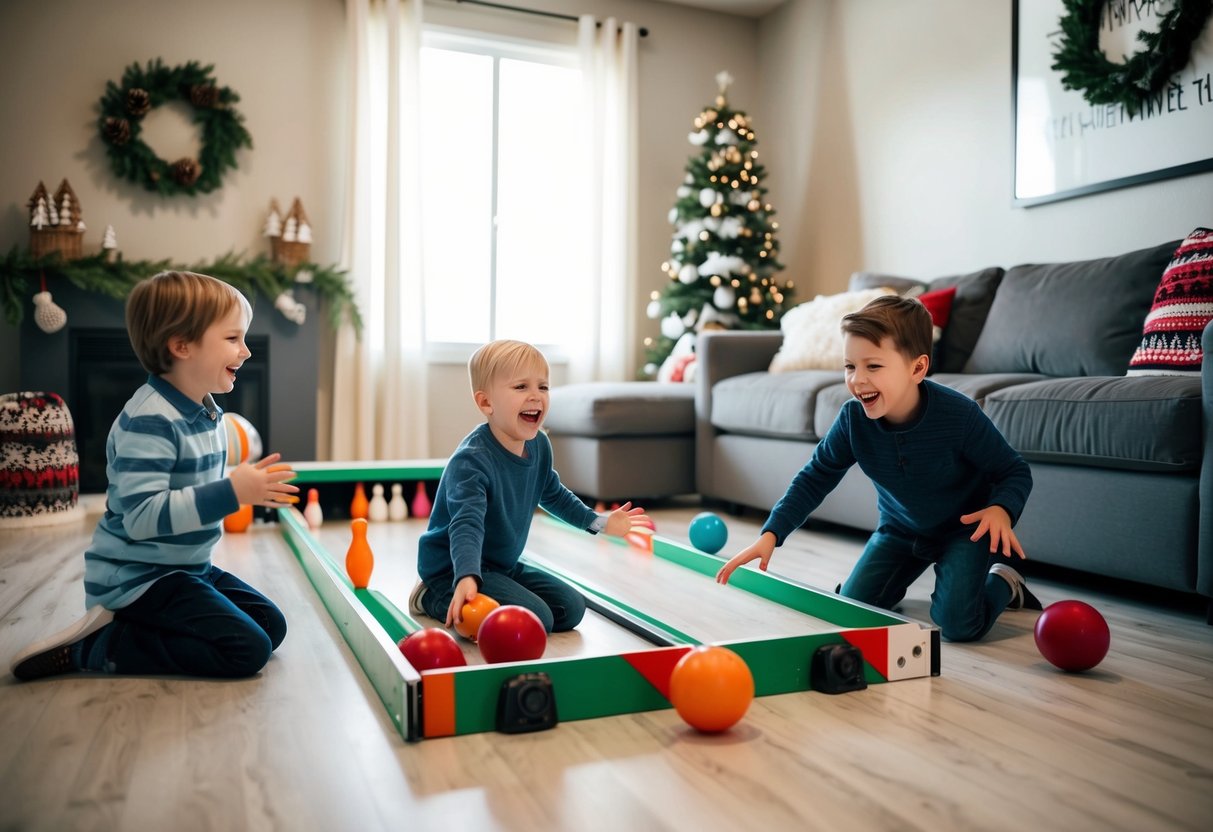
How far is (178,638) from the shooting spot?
1.77 metres

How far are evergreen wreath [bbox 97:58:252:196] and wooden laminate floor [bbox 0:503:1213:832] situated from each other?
3.80m

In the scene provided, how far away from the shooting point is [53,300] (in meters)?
4.71

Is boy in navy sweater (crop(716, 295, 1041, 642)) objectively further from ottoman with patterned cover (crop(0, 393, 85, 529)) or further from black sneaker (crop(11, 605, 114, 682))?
ottoman with patterned cover (crop(0, 393, 85, 529))

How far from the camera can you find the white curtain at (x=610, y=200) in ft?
19.9

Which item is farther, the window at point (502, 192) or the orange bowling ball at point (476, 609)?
the window at point (502, 192)

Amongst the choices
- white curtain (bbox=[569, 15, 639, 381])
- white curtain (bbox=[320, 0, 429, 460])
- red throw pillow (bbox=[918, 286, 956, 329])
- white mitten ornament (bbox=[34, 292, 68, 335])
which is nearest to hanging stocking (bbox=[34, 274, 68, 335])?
white mitten ornament (bbox=[34, 292, 68, 335])

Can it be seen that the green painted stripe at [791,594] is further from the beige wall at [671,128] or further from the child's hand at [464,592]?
the beige wall at [671,128]

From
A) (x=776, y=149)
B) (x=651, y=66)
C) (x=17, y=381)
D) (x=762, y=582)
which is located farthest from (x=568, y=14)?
(x=762, y=582)

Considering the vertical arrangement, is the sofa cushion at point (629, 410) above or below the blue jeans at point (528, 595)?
above

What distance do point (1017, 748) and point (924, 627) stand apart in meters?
0.39

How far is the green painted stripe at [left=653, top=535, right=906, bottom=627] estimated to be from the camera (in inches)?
76.3

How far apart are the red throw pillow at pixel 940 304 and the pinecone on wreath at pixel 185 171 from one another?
3.77 meters

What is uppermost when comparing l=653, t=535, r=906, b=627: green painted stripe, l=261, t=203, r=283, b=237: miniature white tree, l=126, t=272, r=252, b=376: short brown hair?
l=261, t=203, r=283, b=237: miniature white tree

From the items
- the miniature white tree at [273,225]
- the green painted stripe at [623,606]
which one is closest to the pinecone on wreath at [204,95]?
the miniature white tree at [273,225]
